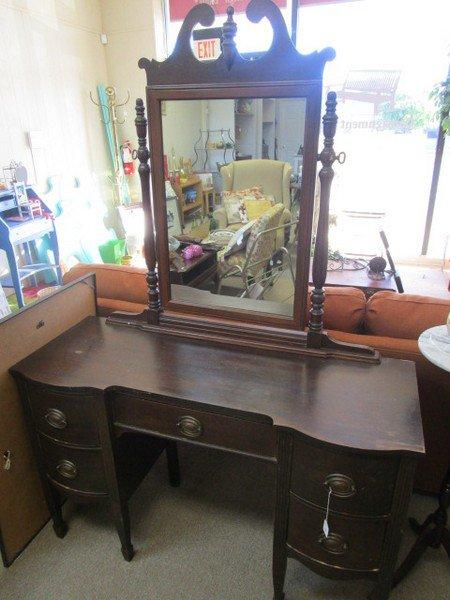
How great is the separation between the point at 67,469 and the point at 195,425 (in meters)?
0.54

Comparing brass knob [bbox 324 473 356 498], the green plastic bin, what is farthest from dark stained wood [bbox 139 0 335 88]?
the green plastic bin

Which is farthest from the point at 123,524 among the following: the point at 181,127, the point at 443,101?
the point at 443,101

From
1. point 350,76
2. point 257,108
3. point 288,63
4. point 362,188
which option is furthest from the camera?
point 362,188

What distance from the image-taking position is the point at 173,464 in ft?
5.74

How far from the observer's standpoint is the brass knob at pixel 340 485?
3.47ft

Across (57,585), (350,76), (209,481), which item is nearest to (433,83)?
(350,76)

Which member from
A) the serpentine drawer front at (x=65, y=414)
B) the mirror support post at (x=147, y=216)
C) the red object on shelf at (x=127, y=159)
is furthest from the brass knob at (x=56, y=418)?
the red object on shelf at (x=127, y=159)

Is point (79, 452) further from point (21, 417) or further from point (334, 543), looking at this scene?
point (334, 543)

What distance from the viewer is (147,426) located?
1263 millimetres

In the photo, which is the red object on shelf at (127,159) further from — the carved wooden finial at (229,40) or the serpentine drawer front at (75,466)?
the serpentine drawer front at (75,466)

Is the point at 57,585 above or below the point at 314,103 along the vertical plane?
below

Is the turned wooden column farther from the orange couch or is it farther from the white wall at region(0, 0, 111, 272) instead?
the white wall at region(0, 0, 111, 272)

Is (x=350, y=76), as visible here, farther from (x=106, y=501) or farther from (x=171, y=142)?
(x=106, y=501)

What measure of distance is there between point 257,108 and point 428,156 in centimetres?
379
